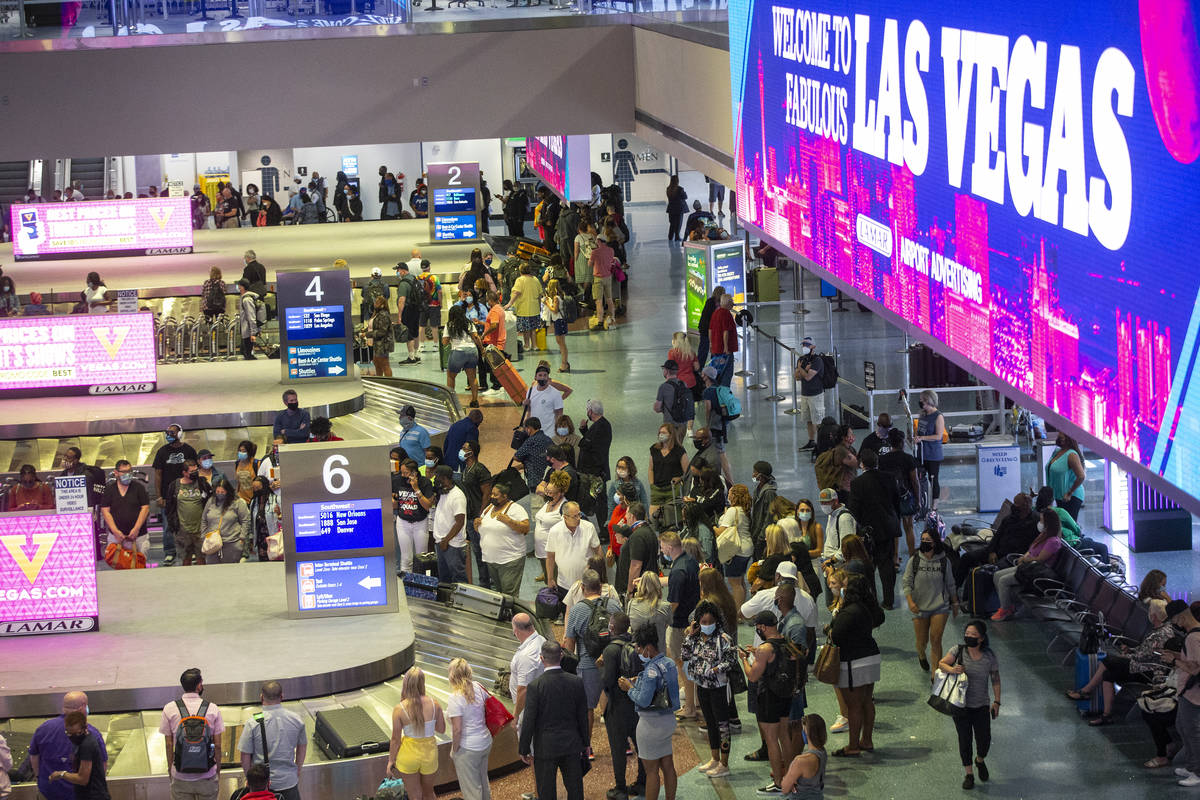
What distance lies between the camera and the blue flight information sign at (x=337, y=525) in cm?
1222

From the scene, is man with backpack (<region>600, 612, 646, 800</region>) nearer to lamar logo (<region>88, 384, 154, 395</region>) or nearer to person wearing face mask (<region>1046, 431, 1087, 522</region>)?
person wearing face mask (<region>1046, 431, 1087, 522</region>)

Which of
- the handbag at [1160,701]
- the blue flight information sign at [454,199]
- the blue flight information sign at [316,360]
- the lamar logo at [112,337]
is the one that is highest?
the blue flight information sign at [454,199]

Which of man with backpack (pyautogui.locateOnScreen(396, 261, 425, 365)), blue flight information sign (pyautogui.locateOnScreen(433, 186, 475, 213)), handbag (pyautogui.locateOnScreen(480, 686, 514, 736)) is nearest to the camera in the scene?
handbag (pyautogui.locateOnScreen(480, 686, 514, 736))

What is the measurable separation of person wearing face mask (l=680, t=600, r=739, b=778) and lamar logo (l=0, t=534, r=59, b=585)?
4.91m

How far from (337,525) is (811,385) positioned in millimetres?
7871

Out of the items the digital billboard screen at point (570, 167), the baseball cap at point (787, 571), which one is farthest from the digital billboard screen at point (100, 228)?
the baseball cap at point (787, 571)

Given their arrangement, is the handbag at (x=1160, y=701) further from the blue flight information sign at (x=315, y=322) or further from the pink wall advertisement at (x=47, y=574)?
the blue flight information sign at (x=315, y=322)

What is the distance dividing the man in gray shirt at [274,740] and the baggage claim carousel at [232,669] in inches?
26.4

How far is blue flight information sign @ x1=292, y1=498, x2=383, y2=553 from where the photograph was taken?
12219 mm

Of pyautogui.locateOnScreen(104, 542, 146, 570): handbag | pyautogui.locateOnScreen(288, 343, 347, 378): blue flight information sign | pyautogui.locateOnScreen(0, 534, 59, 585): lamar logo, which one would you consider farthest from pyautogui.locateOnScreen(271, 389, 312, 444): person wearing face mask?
pyautogui.locateOnScreen(0, 534, 59, 585): lamar logo

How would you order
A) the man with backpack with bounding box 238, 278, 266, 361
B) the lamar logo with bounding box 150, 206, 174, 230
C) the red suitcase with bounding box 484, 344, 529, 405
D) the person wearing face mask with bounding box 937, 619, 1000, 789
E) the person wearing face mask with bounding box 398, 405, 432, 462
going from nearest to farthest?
1. the person wearing face mask with bounding box 937, 619, 1000, 789
2. the person wearing face mask with bounding box 398, 405, 432, 462
3. the red suitcase with bounding box 484, 344, 529, 405
4. the man with backpack with bounding box 238, 278, 266, 361
5. the lamar logo with bounding box 150, 206, 174, 230

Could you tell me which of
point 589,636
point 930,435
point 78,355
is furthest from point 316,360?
point 589,636

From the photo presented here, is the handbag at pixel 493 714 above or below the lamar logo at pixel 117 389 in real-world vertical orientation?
below

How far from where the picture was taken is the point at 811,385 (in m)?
18.6
